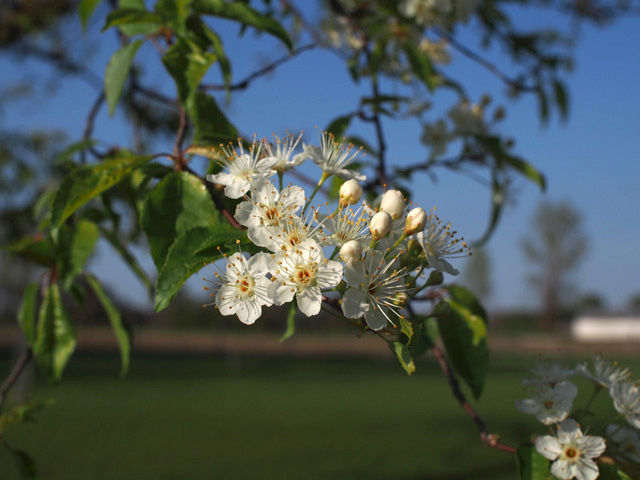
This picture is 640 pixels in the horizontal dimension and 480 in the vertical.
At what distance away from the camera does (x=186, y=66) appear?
985 mm

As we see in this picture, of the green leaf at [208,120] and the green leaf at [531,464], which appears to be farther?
the green leaf at [208,120]

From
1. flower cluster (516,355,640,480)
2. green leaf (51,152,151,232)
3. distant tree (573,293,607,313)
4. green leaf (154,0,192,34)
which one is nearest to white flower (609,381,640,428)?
flower cluster (516,355,640,480)

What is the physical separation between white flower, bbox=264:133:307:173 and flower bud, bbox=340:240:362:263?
0.59 ft

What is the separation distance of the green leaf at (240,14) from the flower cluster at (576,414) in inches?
31.3

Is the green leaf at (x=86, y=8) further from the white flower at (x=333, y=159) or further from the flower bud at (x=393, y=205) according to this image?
the flower bud at (x=393, y=205)

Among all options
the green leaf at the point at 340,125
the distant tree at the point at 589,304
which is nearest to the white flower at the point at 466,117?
the green leaf at the point at 340,125

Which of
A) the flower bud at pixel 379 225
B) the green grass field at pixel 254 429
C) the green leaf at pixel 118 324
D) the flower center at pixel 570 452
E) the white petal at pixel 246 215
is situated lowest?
the green grass field at pixel 254 429

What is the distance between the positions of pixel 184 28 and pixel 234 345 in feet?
79.0

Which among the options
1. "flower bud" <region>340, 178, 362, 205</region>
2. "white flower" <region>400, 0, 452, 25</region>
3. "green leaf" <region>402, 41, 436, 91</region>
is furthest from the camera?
"white flower" <region>400, 0, 452, 25</region>

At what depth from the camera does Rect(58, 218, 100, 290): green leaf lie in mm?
1104

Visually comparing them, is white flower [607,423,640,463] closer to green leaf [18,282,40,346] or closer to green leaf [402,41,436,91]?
green leaf [402,41,436,91]

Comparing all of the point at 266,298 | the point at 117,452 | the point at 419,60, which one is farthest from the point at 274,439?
the point at 266,298

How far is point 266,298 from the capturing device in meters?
0.74

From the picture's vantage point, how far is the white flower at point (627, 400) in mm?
906
